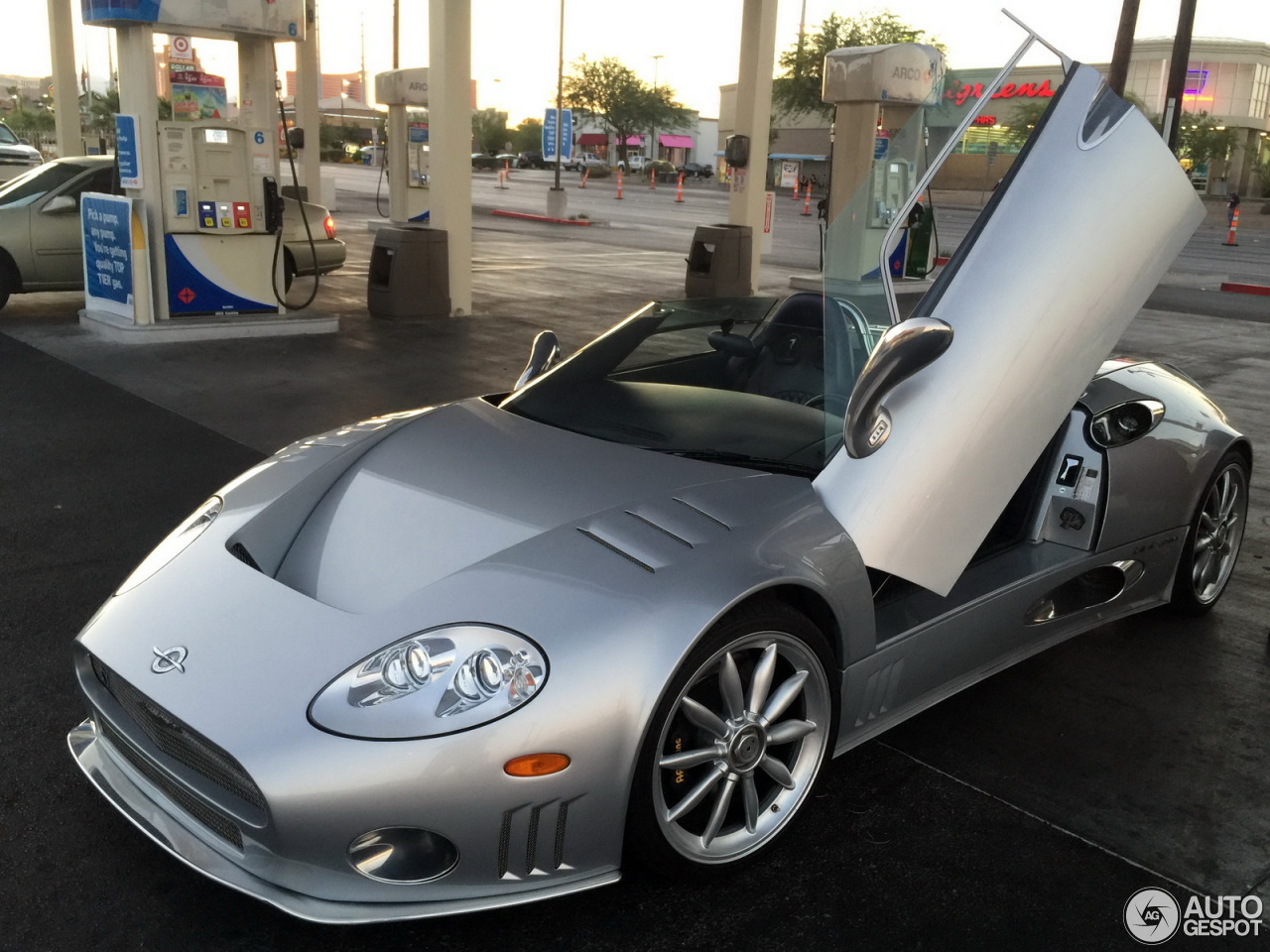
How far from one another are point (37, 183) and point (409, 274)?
3.58 metres

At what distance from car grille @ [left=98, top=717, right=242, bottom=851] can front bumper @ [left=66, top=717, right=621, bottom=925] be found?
2 cm

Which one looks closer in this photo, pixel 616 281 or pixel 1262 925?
pixel 1262 925

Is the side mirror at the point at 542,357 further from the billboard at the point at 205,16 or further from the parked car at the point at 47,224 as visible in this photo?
the parked car at the point at 47,224

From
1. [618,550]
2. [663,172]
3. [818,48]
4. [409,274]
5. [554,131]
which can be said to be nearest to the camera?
[618,550]

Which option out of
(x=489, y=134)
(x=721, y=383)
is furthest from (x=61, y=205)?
(x=489, y=134)

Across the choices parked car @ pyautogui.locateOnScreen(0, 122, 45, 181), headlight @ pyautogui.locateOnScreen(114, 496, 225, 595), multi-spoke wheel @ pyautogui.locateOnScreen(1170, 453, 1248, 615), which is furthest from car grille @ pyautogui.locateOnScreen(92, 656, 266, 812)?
parked car @ pyautogui.locateOnScreen(0, 122, 45, 181)

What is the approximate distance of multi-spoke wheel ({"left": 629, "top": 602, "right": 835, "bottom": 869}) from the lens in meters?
2.55

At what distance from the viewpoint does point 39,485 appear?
5703 millimetres

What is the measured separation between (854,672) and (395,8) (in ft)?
124

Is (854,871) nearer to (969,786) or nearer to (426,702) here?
(969,786)

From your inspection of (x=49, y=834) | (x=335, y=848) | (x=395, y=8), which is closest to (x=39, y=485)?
(x=49, y=834)

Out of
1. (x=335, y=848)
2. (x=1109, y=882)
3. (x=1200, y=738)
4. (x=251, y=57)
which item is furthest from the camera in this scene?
(x=251, y=57)

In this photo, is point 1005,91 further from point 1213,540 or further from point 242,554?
point 242,554

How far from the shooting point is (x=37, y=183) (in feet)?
36.3
